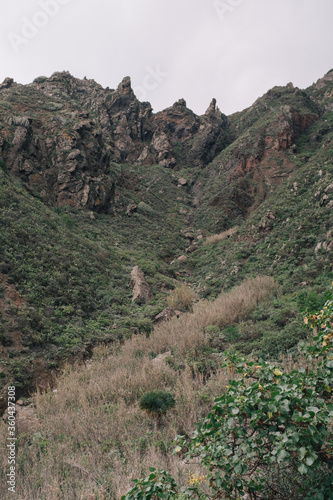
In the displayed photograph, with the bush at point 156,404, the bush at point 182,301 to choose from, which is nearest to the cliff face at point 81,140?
the bush at point 182,301

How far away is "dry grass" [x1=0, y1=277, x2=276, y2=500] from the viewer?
3000 mm

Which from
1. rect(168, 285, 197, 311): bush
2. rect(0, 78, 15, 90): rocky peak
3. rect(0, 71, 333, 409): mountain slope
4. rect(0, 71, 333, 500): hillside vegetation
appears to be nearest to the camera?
rect(0, 71, 333, 500): hillside vegetation

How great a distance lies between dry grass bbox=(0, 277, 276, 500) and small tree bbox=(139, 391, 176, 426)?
0.12m

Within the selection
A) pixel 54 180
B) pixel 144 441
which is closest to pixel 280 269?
pixel 144 441

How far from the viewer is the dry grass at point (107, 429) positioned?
3.00 metres

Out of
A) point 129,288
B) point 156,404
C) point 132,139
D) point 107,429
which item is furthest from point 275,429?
point 132,139

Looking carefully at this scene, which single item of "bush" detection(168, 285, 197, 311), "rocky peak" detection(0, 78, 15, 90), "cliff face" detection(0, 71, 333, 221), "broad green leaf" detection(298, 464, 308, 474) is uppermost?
"rocky peak" detection(0, 78, 15, 90)

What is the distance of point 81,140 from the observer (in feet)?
85.9

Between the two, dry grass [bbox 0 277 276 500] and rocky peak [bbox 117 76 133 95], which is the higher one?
rocky peak [bbox 117 76 133 95]

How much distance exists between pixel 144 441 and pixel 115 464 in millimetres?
566

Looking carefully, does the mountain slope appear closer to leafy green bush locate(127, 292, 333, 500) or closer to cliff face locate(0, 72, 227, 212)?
cliff face locate(0, 72, 227, 212)

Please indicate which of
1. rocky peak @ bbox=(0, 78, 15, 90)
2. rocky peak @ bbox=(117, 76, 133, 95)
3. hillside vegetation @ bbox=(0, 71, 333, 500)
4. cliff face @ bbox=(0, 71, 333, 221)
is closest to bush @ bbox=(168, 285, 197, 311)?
hillside vegetation @ bbox=(0, 71, 333, 500)

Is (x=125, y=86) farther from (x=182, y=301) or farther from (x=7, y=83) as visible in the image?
(x=182, y=301)

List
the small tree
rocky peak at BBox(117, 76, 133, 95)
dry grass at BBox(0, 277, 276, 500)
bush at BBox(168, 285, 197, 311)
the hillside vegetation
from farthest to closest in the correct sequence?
1. rocky peak at BBox(117, 76, 133, 95)
2. bush at BBox(168, 285, 197, 311)
3. the small tree
4. the hillside vegetation
5. dry grass at BBox(0, 277, 276, 500)
